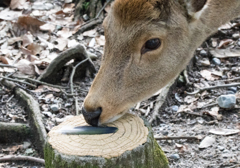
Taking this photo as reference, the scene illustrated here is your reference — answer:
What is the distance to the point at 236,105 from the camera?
17.6ft

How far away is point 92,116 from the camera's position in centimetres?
331

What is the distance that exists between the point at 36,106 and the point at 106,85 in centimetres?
216

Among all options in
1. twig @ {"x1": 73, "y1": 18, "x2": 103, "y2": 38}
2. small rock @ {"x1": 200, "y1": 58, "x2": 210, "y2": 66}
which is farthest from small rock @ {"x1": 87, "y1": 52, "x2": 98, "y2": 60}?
small rock @ {"x1": 200, "y1": 58, "x2": 210, "y2": 66}

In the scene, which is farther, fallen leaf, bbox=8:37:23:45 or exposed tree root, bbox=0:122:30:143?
fallen leaf, bbox=8:37:23:45

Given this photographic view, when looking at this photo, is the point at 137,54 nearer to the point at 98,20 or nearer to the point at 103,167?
the point at 103,167

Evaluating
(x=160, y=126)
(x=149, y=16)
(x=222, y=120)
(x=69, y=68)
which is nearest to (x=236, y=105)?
(x=222, y=120)

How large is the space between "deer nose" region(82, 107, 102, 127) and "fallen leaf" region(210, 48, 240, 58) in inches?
163

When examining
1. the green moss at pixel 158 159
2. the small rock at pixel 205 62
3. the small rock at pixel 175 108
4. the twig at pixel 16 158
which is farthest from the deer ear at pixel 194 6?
the small rock at pixel 205 62

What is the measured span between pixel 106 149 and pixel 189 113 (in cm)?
266

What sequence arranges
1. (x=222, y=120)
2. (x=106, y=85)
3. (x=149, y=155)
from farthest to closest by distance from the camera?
(x=222, y=120) → (x=106, y=85) → (x=149, y=155)

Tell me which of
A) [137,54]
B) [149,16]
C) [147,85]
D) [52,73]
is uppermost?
[149,16]

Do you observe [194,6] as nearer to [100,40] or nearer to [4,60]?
[100,40]

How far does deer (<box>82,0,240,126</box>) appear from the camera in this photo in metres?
3.51

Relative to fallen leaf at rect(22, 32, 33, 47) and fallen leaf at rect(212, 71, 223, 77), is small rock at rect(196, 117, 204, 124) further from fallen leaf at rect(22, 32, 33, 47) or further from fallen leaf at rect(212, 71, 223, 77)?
fallen leaf at rect(22, 32, 33, 47)
